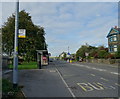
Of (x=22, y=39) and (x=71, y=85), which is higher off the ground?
(x=22, y=39)

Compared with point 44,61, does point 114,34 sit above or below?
above

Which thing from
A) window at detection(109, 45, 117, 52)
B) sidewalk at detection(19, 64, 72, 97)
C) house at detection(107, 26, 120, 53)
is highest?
house at detection(107, 26, 120, 53)

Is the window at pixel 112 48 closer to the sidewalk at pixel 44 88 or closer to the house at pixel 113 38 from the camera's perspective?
the house at pixel 113 38

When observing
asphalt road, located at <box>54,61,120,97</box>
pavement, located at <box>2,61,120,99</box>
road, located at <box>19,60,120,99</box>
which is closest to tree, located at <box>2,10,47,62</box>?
road, located at <box>19,60,120,99</box>

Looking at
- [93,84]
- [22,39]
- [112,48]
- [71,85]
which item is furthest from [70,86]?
[112,48]

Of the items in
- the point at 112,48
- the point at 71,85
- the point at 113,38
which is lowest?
the point at 71,85

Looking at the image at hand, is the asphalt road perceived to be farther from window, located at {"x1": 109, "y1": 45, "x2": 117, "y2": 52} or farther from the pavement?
window, located at {"x1": 109, "y1": 45, "x2": 117, "y2": 52}

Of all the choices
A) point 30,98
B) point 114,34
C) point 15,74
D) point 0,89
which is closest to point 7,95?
point 0,89

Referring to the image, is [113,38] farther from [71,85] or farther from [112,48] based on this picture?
[71,85]

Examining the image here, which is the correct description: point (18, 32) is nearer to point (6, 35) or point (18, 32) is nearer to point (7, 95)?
point (7, 95)

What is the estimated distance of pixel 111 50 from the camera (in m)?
53.0

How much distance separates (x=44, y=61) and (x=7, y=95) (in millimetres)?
29667

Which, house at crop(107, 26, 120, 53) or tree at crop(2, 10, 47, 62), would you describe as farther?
house at crop(107, 26, 120, 53)

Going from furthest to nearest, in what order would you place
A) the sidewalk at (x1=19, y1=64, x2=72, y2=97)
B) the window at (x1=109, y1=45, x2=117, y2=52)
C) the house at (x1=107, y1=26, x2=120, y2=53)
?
the window at (x1=109, y1=45, x2=117, y2=52) → the house at (x1=107, y1=26, x2=120, y2=53) → the sidewalk at (x1=19, y1=64, x2=72, y2=97)
